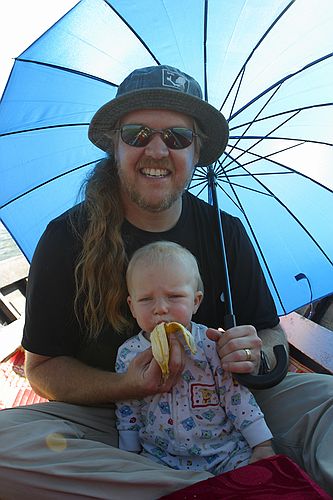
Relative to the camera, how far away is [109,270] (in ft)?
6.22

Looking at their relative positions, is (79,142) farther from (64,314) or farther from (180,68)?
(64,314)

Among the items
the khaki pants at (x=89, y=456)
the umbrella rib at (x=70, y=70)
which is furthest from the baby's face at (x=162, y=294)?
the umbrella rib at (x=70, y=70)

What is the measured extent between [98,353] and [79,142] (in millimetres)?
1020

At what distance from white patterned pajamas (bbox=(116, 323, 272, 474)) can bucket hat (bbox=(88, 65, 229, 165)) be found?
3.18 feet

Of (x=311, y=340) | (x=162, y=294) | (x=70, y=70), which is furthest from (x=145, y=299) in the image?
(x=311, y=340)

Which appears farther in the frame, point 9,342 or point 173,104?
point 9,342

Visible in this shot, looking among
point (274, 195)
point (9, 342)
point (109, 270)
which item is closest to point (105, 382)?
point (109, 270)

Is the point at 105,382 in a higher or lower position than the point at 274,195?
lower

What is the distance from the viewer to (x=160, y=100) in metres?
1.90

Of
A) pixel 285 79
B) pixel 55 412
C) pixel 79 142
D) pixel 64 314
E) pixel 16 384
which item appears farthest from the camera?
pixel 16 384

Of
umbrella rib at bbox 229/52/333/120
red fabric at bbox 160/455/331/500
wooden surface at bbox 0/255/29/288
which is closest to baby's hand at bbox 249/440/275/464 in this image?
red fabric at bbox 160/455/331/500

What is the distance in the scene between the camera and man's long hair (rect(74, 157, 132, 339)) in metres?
1.87

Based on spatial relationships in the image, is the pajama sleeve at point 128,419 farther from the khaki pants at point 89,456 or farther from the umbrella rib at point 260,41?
the umbrella rib at point 260,41

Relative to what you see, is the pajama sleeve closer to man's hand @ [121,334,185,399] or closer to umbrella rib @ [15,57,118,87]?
man's hand @ [121,334,185,399]
